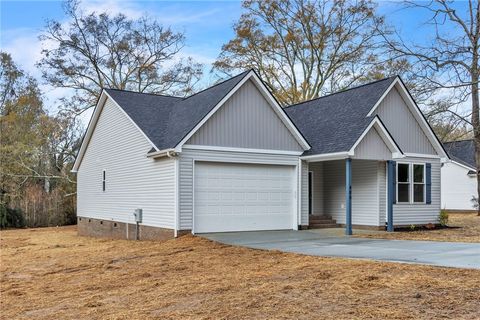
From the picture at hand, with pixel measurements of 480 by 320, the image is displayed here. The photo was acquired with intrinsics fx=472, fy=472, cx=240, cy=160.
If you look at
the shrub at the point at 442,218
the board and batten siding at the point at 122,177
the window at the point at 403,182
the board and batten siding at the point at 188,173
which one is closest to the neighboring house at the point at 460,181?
the shrub at the point at 442,218

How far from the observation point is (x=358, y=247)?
38.5 feet

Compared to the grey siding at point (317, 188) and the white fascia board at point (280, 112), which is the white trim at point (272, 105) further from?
the grey siding at point (317, 188)

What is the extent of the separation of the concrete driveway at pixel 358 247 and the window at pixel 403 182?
3.53m

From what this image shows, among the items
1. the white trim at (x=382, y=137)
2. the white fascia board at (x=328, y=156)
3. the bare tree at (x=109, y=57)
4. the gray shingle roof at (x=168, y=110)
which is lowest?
the white fascia board at (x=328, y=156)

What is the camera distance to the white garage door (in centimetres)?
1495

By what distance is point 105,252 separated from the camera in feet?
44.2

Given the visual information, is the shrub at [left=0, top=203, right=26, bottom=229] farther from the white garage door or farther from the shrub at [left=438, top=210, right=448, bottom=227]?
the shrub at [left=438, top=210, right=448, bottom=227]

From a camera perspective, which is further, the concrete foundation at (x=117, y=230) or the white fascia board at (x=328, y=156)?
the white fascia board at (x=328, y=156)

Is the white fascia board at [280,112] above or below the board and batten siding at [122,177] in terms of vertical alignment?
above

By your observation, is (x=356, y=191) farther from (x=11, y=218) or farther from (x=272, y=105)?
(x=11, y=218)

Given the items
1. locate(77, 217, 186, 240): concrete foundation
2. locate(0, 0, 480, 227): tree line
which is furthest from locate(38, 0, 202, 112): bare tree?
locate(77, 217, 186, 240): concrete foundation

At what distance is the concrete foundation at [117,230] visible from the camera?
1509 centimetres

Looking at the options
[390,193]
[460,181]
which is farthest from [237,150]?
[460,181]

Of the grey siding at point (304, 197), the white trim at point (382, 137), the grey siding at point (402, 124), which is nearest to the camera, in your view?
the white trim at point (382, 137)
